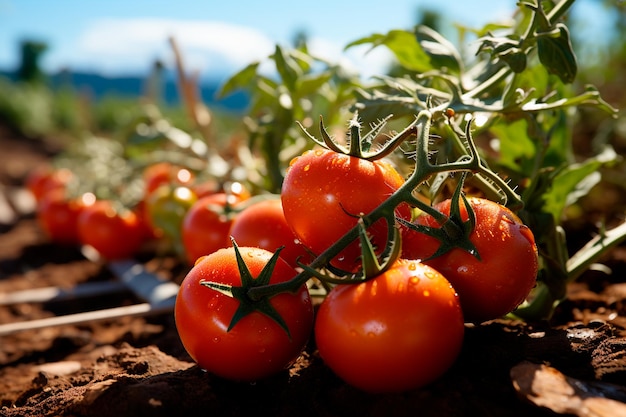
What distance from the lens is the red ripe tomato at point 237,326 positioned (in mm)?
1134

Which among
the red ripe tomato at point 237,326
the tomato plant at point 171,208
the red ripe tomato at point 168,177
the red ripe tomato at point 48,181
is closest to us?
the red ripe tomato at point 237,326

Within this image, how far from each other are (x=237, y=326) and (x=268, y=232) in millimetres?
372

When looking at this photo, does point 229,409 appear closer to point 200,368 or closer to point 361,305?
point 200,368

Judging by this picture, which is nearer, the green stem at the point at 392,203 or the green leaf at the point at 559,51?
the green stem at the point at 392,203

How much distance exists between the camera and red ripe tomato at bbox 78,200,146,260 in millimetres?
3197

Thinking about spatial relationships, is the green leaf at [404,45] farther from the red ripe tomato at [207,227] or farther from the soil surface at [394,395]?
the soil surface at [394,395]

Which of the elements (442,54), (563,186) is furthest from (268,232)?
(563,186)

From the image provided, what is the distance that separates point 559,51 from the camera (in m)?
1.37

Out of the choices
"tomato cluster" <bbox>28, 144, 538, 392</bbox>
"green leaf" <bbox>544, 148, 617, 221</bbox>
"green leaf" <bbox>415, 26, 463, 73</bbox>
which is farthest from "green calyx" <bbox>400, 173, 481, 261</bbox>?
"green leaf" <bbox>415, 26, 463, 73</bbox>

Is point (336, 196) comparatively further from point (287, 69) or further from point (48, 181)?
point (48, 181)

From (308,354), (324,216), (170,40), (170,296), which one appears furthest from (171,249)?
(324,216)

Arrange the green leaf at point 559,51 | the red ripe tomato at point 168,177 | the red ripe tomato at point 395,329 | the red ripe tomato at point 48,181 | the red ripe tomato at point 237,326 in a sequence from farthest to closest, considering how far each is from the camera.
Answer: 1. the red ripe tomato at point 48,181
2. the red ripe tomato at point 168,177
3. the green leaf at point 559,51
4. the red ripe tomato at point 237,326
5. the red ripe tomato at point 395,329

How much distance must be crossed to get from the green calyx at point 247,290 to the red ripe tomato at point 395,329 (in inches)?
4.1

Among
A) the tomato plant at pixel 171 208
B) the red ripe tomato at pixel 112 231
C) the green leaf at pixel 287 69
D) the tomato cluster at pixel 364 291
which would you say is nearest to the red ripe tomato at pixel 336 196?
the tomato cluster at pixel 364 291
